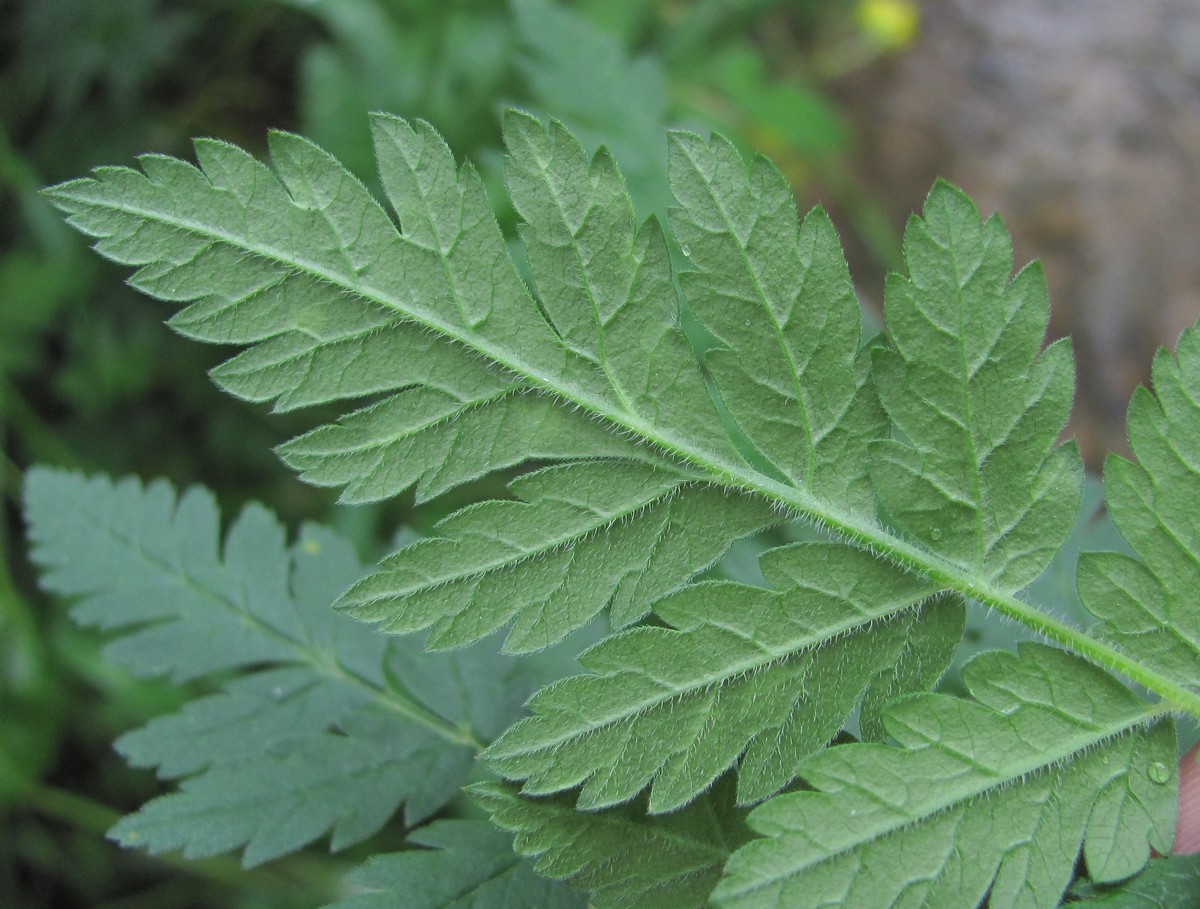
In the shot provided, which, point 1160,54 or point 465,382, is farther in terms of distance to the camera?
point 1160,54

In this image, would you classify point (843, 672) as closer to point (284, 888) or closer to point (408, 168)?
point (408, 168)

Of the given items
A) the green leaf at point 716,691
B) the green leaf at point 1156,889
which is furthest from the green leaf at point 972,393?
the green leaf at point 1156,889

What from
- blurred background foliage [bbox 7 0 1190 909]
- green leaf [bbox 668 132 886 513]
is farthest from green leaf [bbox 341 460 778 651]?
blurred background foliage [bbox 7 0 1190 909]

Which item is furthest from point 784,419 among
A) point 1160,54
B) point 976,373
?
point 1160,54

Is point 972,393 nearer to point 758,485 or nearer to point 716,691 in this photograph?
point 758,485

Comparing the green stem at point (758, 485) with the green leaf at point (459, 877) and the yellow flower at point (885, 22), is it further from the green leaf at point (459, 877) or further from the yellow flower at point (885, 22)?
the yellow flower at point (885, 22)
